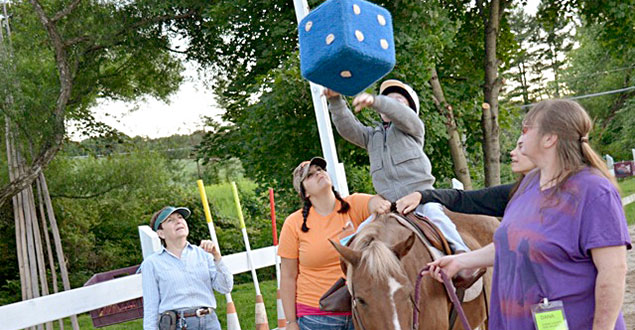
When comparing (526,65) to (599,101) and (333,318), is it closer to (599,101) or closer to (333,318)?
(599,101)

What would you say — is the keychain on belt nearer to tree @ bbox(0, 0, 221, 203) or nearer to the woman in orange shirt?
the woman in orange shirt

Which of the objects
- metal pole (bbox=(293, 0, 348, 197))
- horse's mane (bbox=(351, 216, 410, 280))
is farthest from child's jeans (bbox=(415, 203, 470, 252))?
metal pole (bbox=(293, 0, 348, 197))

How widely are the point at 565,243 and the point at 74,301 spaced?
352cm

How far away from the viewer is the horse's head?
262 cm

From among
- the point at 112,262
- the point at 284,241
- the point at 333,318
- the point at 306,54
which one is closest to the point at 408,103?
the point at 306,54

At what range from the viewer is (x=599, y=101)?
107 feet

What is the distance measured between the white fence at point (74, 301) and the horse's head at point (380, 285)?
2.41 metres

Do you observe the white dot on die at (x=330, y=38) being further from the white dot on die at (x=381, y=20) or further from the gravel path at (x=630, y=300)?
the gravel path at (x=630, y=300)

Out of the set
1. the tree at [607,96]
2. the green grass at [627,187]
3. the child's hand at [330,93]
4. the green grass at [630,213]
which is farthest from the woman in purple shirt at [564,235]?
the tree at [607,96]

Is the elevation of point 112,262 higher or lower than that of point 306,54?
lower

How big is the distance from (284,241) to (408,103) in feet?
3.70

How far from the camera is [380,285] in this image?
8.70 ft

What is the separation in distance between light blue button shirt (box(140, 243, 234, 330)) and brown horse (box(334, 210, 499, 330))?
1.43 m

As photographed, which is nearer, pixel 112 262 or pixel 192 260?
pixel 192 260
